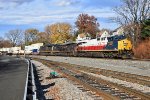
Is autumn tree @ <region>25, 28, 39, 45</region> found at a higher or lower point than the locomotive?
higher

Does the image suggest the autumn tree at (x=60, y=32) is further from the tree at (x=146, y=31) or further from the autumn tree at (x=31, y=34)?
the tree at (x=146, y=31)

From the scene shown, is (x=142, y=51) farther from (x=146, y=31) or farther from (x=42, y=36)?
(x=42, y=36)

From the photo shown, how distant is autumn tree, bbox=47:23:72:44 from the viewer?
14382 cm

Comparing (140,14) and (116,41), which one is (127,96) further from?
(140,14)

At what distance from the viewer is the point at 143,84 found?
1523 centimetres

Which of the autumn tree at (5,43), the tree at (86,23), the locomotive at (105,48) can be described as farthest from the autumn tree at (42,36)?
the locomotive at (105,48)

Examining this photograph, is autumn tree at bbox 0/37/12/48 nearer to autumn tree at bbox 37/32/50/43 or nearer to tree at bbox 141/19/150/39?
autumn tree at bbox 37/32/50/43

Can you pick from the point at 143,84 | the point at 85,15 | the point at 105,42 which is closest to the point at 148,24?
the point at 105,42

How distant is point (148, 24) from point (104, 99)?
40.9 metres

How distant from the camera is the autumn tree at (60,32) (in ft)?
472

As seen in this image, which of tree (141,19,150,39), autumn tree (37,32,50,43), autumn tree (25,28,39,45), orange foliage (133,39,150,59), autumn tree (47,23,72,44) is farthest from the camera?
autumn tree (25,28,39,45)

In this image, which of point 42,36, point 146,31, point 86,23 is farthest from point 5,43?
point 146,31

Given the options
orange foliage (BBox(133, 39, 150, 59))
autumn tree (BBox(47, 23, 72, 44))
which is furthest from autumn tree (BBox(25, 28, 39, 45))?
orange foliage (BBox(133, 39, 150, 59))

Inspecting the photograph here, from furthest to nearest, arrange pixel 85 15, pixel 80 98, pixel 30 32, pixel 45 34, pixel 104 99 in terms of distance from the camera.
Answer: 1. pixel 30 32
2. pixel 45 34
3. pixel 85 15
4. pixel 80 98
5. pixel 104 99
